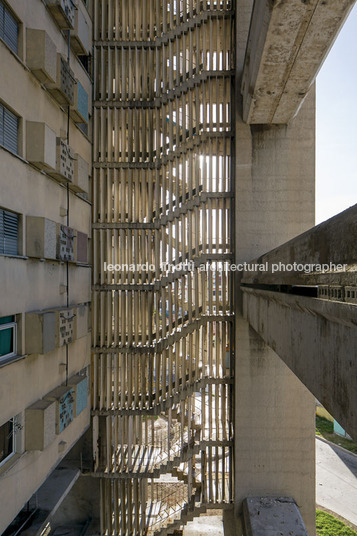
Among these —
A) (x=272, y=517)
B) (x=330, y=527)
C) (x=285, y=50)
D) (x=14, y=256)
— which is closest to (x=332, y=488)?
(x=330, y=527)

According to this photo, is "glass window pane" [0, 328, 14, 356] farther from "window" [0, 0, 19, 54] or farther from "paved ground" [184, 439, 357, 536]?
"paved ground" [184, 439, 357, 536]

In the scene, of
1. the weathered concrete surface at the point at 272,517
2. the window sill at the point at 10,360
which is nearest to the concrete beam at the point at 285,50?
the window sill at the point at 10,360

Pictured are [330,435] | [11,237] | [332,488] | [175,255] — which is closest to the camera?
[11,237]

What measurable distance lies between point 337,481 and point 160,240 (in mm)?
10530

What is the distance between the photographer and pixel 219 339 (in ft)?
28.1

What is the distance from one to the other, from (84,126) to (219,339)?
603 cm

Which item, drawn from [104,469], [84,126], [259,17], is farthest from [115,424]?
[259,17]

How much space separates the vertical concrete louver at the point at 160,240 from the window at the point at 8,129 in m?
3.27

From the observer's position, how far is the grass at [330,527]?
372 inches

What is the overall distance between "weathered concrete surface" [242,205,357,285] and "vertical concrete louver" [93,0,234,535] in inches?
173

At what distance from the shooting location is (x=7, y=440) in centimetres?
524

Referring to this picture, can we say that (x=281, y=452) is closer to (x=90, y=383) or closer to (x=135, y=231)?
(x=90, y=383)

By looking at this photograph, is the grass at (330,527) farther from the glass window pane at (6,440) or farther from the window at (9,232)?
the window at (9,232)

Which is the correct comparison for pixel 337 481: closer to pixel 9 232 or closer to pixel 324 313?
pixel 324 313
